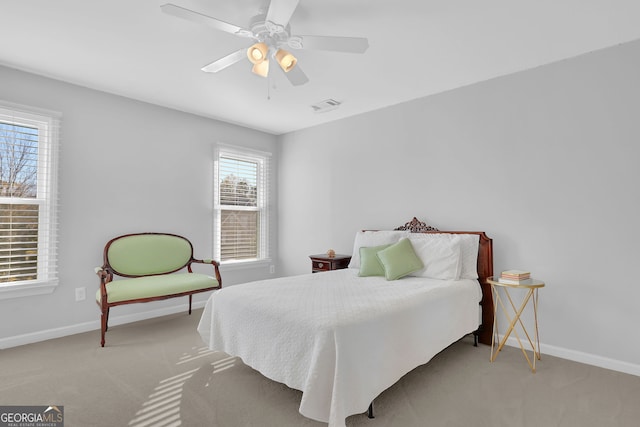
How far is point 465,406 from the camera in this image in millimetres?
2107

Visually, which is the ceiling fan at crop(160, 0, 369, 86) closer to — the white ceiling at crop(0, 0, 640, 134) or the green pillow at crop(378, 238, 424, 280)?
the white ceiling at crop(0, 0, 640, 134)

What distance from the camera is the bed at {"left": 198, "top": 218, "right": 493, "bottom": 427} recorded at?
179 centimetres

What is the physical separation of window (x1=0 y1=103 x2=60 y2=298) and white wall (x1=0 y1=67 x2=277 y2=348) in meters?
0.10

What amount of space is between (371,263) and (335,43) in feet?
6.57

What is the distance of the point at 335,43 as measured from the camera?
2170 millimetres

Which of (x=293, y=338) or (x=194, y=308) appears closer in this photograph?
(x=293, y=338)

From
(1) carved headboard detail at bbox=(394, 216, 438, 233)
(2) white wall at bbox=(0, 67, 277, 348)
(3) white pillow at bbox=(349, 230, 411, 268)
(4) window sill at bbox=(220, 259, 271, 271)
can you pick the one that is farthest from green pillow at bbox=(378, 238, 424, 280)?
(2) white wall at bbox=(0, 67, 277, 348)

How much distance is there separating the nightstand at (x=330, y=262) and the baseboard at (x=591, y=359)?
2.14 m

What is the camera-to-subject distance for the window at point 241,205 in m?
4.74

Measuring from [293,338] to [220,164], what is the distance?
11.0ft

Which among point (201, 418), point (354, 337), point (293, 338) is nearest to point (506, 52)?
point (354, 337)

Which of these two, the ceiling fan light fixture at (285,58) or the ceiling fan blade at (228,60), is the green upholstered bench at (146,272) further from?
the ceiling fan light fixture at (285,58)

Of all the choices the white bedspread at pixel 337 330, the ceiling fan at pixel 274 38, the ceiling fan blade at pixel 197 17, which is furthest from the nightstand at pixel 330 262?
the ceiling fan blade at pixel 197 17

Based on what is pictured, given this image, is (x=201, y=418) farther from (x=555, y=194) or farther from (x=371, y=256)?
(x=555, y=194)
